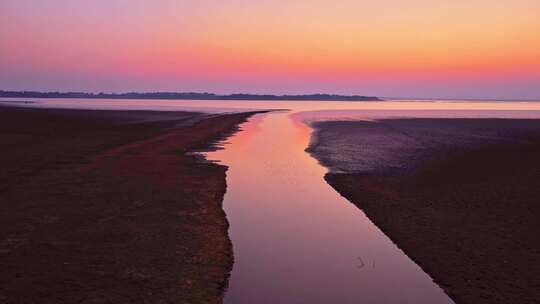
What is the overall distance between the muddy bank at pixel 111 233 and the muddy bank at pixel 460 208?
5340 millimetres

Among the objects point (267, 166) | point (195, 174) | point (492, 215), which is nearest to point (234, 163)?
point (267, 166)

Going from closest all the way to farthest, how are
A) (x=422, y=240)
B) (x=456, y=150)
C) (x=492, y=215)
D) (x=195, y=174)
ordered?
1. (x=422, y=240)
2. (x=492, y=215)
3. (x=195, y=174)
4. (x=456, y=150)

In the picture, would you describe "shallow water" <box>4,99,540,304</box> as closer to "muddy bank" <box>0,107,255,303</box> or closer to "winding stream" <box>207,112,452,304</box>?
"winding stream" <box>207,112,452,304</box>

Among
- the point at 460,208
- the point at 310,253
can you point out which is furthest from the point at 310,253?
the point at 460,208

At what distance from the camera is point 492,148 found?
33531mm

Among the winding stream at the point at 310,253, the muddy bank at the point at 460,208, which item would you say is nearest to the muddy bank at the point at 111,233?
the winding stream at the point at 310,253

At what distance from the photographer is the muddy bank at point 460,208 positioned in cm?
954

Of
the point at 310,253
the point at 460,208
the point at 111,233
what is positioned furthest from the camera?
the point at 460,208

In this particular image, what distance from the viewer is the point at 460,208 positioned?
50.9 feet

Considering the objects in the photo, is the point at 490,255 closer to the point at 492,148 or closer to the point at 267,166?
the point at 267,166

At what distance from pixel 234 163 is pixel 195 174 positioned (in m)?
5.71

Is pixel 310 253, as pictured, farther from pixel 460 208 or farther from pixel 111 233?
pixel 460 208

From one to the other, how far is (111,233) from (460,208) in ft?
39.0

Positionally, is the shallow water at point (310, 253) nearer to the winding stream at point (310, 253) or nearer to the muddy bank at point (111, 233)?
the winding stream at point (310, 253)
